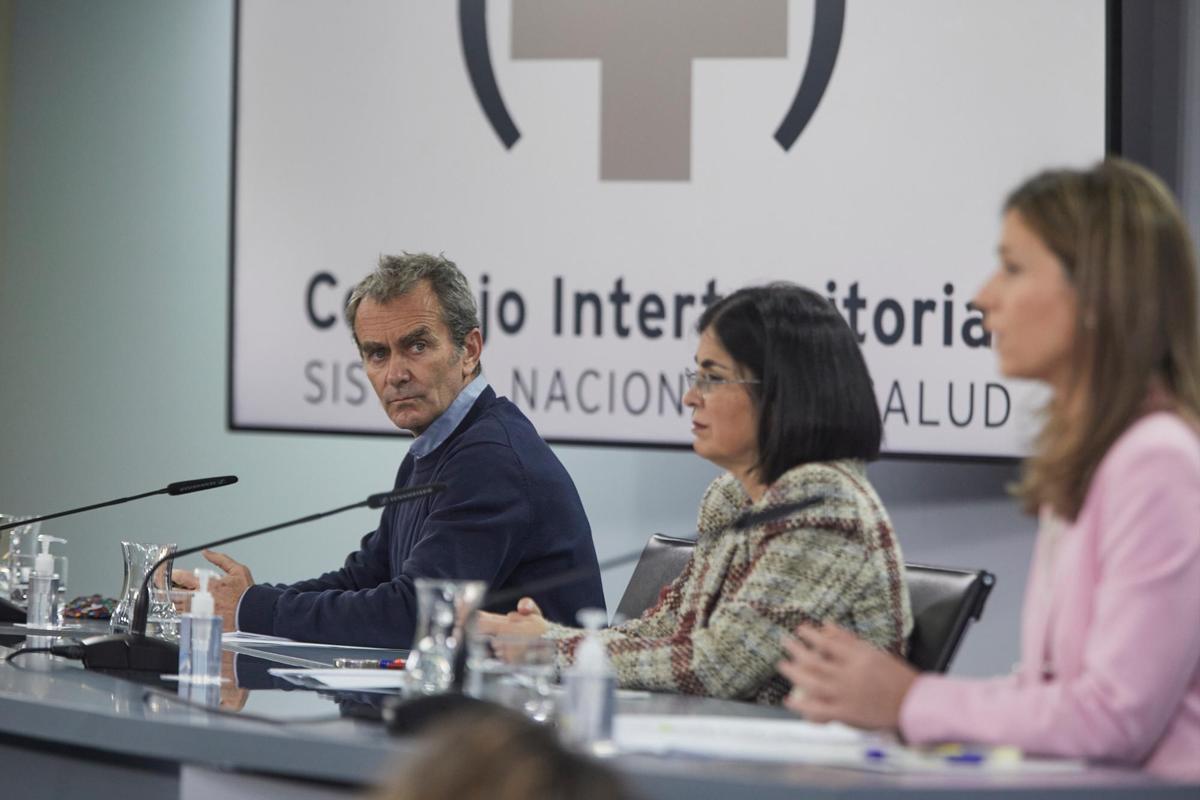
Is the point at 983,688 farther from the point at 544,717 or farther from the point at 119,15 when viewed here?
the point at 119,15

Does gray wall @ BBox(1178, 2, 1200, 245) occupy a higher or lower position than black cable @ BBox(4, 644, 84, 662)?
higher

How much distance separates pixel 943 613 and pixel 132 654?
3.69 feet

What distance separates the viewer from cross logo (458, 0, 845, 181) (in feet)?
12.4

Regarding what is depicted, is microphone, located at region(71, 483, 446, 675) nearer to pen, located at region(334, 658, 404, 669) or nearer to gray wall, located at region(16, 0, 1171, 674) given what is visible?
pen, located at region(334, 658, 404, 669)

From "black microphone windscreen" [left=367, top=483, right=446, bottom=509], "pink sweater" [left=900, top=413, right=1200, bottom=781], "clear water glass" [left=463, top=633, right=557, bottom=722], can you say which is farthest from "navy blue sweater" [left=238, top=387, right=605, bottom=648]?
"pink sweater" [left=900, top=413, right=1200, bottom=781]

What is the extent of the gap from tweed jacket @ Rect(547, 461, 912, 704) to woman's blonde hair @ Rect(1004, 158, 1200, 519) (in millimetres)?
458

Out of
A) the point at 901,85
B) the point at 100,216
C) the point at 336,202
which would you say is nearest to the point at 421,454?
the point at 336,202

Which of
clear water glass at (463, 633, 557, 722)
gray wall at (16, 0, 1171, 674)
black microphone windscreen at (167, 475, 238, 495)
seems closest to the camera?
clear water glass at (463, 633, 557, 722)

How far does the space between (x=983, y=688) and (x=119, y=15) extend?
13.0 feet

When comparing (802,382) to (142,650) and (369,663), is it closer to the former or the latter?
(369,663)

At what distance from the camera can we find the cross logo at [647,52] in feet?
12.4

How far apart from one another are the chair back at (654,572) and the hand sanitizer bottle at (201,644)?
820mm

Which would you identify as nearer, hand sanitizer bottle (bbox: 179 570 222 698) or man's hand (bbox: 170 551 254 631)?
hand sanitizer bottle (bbox: 179 570 222 698)

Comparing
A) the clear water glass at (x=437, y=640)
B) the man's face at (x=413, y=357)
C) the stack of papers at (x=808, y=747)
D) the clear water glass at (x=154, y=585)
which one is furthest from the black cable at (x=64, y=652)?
the stack of papers at (x=808, y=747)
